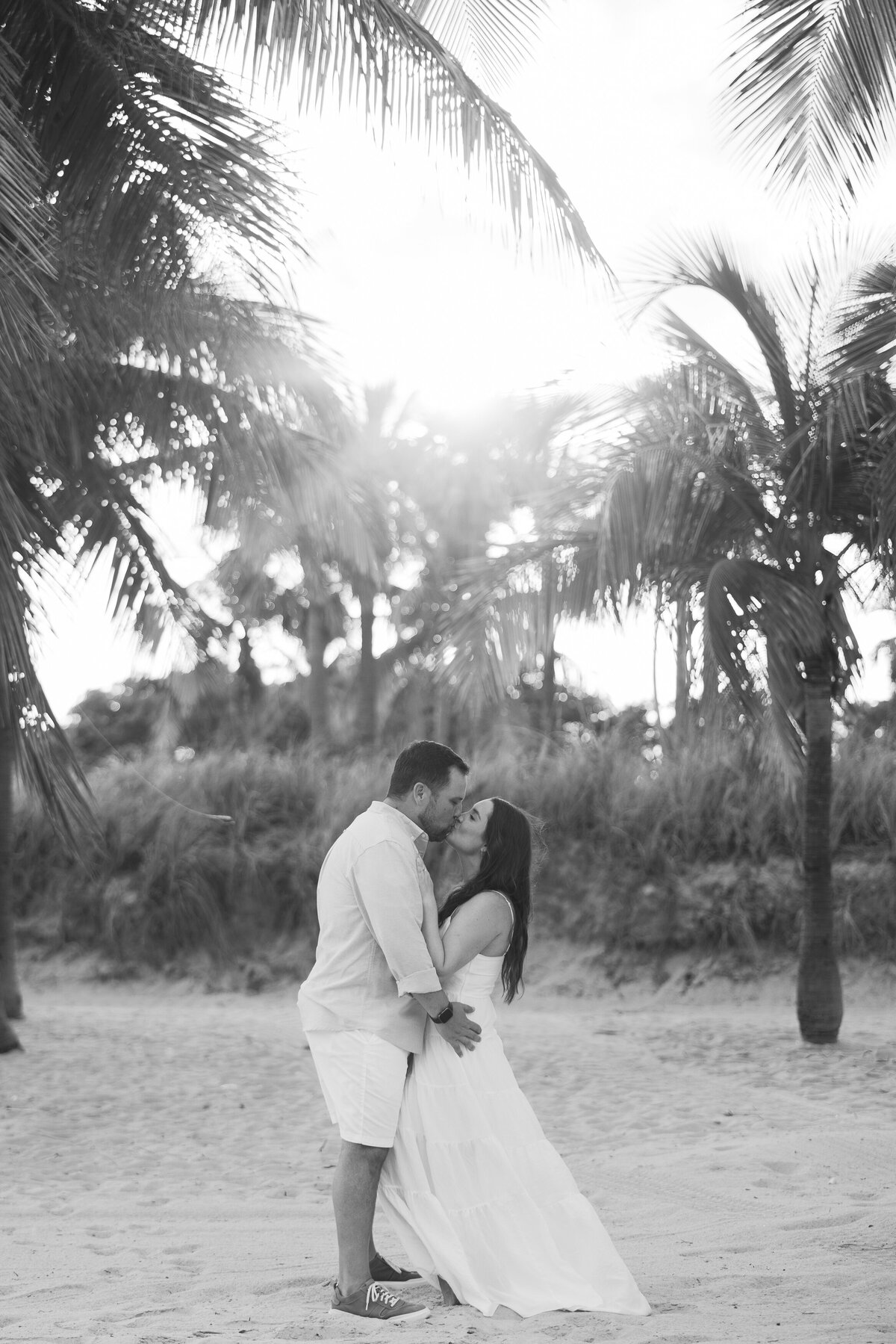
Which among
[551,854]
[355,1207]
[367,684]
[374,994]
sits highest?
[367,684]

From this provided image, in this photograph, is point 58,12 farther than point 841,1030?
No

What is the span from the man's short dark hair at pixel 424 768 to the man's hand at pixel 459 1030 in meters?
0.69

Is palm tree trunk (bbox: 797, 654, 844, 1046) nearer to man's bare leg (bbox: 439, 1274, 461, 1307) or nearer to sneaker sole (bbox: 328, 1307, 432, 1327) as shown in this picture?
man's bare leg (bbox: 439, 1274, 461, 1307)

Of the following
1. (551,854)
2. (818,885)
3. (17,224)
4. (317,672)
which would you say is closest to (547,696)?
(317,672)

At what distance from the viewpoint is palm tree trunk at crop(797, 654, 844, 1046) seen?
9.49 meters

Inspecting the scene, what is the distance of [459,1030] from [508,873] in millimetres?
526

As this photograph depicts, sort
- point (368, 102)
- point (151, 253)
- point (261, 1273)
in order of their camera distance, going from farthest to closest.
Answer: point (151, 253)
point (368, 102)
point (261, 1273)

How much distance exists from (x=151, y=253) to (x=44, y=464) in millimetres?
2924

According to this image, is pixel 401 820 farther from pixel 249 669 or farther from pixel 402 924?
pixel 249 669

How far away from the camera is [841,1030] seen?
10.2 m

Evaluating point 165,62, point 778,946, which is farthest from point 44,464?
point 778,946

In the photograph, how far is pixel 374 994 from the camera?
3859 mm

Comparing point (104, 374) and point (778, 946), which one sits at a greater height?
point (104, 374)

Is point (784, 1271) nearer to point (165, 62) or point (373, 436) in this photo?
point (165, 62)
